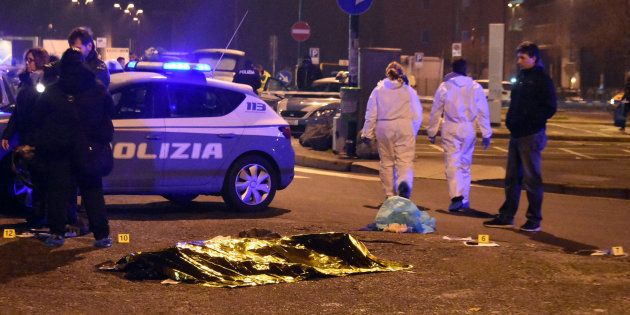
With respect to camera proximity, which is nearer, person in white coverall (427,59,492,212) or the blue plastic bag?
the blue plastic bag

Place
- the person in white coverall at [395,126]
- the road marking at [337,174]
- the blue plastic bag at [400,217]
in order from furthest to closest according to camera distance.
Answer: the road marking at [337,174], the person in white coverall at [395,126], the blue plastic bag at [400,217]

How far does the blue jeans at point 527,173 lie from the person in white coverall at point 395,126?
1484 mm

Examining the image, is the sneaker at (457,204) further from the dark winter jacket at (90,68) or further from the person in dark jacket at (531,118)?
the dark winter jacket at (90,68)

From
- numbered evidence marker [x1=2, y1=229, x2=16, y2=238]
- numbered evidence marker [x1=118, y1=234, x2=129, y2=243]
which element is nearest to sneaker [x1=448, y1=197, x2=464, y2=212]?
numbered evidence marker [x1=118, y1=234, x2=129, y2=243]

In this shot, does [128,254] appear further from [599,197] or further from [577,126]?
[577,126]

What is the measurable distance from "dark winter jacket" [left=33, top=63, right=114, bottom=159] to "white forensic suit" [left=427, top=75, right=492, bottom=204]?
16.7 feet

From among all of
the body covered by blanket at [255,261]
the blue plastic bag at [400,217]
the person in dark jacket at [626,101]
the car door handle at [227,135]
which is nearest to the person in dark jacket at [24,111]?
the body covered by blanket at [255,261]

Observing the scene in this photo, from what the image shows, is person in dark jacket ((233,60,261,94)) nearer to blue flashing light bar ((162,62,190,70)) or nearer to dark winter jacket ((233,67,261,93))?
dark winter jacket ((233,67,261,93))

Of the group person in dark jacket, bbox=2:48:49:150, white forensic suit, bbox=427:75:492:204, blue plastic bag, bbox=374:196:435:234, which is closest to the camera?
person in dark jacket, bbox=2:48:49:150

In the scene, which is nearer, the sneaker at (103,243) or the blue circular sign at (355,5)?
the sneaker at (103,243)

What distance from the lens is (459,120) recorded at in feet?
40.6

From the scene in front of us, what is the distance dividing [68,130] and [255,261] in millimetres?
2004

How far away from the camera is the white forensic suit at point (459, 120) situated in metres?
12.4

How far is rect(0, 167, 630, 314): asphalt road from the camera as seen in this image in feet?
22.2
